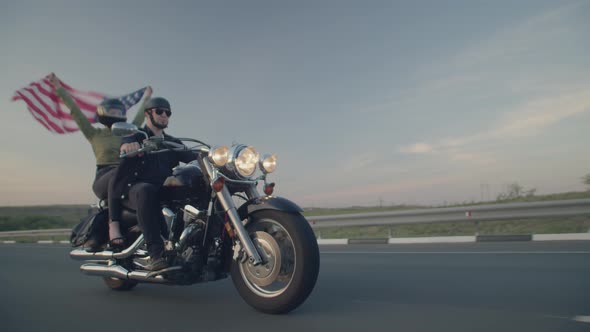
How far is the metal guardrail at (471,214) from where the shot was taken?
862 centimetres

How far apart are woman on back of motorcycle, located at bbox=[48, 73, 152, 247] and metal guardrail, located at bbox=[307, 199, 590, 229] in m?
7.05

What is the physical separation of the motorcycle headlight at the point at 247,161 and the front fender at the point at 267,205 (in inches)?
8.7

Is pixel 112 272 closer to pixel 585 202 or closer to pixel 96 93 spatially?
pixel 96 93

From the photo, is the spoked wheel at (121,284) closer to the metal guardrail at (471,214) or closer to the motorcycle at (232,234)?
the motorcycle at (232,234)

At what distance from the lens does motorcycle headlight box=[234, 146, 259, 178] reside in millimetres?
3373

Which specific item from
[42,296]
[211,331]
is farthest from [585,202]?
[42,296]

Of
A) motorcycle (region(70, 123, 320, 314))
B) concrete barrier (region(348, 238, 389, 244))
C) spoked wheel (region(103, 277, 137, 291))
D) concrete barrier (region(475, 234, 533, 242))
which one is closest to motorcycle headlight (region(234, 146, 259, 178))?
motorcycle (region(70, 123, 320, 314))

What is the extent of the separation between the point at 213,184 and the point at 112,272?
1.34 meters

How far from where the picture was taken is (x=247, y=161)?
341cm

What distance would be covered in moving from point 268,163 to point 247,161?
0.18 m

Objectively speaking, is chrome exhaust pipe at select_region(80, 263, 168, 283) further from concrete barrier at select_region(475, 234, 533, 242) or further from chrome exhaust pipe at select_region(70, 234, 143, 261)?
concrete barrier at select_region(475, 234, 533, 242)

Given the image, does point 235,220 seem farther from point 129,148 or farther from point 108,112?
point 108,112

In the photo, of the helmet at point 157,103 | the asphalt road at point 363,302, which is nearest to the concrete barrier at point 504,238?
the asphalt road at point 363,302

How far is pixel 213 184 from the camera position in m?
3.27
